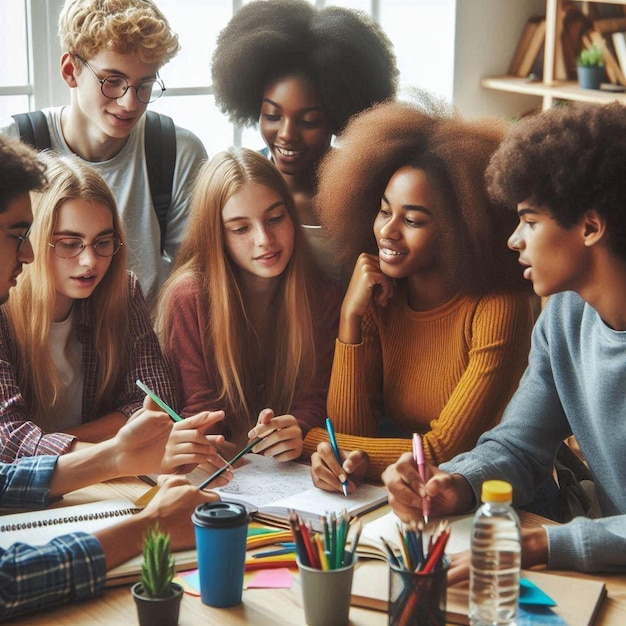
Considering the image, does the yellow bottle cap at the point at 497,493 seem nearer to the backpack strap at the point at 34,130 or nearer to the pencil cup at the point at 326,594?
the pencil cup at the point at 326,594

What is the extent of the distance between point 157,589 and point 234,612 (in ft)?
0.47

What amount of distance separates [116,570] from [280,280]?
98cm

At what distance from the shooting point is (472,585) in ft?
4.19

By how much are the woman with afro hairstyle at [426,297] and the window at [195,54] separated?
0.41 meters

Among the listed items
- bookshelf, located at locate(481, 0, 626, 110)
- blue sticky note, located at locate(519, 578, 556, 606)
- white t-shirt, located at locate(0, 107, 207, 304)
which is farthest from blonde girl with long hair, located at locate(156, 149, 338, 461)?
bookshelf, located at locate(481, 0, 626, 110)

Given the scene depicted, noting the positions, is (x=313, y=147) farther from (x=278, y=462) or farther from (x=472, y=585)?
(x=472, y=585)

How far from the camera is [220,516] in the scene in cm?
134

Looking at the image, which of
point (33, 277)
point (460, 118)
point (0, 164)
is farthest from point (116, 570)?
point (460, 118)

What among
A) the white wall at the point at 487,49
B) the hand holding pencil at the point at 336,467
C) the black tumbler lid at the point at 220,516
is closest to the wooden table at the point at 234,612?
the black tumbler lid at the point at 220,516

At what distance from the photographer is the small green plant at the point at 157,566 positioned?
4.02 feet

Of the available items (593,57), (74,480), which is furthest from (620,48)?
(74,480)

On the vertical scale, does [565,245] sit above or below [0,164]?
below

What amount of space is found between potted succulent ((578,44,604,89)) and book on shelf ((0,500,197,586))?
306 centimetres

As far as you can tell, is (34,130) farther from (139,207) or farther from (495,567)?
(495,567)
